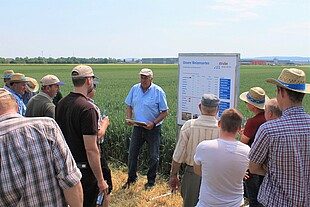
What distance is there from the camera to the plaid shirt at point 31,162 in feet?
6.96

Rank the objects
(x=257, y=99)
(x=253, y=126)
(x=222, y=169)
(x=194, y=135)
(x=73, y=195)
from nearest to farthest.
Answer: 1. (x=73, y=195)
2. (x=222, y=169)
3. (x=194, y=135)
4. (x=253, y=126)
5. (x=257, y=99)

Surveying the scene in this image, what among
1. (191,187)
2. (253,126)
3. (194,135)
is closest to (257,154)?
(194,135)

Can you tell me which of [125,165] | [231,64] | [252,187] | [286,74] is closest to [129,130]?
[125,165]

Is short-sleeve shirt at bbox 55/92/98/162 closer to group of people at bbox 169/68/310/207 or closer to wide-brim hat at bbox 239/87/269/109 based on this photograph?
group of people at bbox 169/68/310/207

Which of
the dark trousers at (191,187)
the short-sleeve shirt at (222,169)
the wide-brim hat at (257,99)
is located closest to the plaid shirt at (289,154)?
the short-sleeve shirt at (222,169)

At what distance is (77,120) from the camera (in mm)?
3471

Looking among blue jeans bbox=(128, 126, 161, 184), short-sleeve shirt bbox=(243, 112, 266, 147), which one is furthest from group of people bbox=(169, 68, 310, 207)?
blue jeans bbox=(128, 126, 161, 184)

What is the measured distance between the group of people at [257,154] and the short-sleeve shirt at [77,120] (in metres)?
0.98

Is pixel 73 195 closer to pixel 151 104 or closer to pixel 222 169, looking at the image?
pixel 222 169

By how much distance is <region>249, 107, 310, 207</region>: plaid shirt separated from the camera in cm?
247

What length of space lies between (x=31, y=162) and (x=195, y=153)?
161 centimetres

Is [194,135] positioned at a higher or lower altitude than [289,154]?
lower

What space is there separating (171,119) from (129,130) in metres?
1.25

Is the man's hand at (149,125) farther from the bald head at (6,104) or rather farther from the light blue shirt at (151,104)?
the bald head at (6,104)
